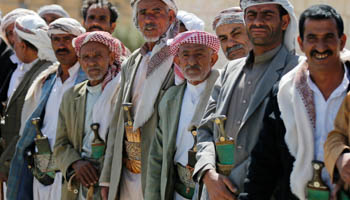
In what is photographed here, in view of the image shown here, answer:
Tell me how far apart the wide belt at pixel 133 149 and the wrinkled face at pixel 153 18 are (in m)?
0.81

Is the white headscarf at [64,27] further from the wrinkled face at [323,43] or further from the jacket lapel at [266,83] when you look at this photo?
the wrinkled face at [323,43]

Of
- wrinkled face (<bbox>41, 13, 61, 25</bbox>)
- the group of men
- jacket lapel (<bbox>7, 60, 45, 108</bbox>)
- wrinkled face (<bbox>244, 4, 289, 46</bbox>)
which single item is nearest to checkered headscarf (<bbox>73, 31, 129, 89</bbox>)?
the group of men

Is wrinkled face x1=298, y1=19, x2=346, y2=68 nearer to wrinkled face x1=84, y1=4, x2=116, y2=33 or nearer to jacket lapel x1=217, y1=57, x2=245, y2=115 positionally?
jacket lapel x1=217, y1=57, x2=245, y2=115

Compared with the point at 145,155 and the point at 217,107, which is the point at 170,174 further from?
the point at 217,107

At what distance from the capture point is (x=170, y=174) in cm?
476

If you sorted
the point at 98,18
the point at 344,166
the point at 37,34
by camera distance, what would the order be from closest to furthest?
1. the point at 344,166
2. the point at 37,34
3. the point at 98,18

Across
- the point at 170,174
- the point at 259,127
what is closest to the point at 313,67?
the point at 259,127

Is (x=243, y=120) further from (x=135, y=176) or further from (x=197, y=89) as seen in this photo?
(x=135, y=176)

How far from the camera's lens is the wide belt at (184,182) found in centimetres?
468

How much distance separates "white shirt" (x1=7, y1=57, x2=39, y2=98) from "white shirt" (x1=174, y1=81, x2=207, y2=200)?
3.10 metres

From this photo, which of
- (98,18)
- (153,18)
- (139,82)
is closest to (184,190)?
(139,82)

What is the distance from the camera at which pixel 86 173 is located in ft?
18.3

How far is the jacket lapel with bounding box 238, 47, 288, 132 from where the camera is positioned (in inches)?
150

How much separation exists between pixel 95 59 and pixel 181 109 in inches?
49.7
